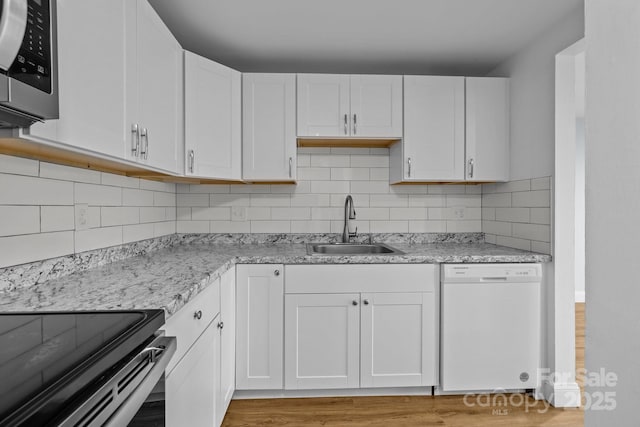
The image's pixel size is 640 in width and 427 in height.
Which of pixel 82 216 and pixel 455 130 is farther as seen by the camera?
pixel 455 130

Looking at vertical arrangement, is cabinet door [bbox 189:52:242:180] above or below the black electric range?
above

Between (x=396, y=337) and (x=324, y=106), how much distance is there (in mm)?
1599

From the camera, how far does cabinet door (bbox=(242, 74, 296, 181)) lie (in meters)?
2.58

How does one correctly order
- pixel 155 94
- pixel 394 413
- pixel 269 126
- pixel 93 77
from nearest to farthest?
pixel 93 77 → pixel 155 94 → pixel 394 413 → pixel 269 126

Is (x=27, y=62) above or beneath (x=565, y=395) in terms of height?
above

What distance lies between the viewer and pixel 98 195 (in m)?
1.83

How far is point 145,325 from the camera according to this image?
917 millimetres

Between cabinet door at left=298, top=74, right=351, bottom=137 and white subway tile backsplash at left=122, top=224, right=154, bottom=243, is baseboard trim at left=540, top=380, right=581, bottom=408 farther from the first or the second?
white subway tile backsplash at left=122, top=224, right=154, bottom=243

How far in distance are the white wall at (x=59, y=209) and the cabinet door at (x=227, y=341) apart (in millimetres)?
630

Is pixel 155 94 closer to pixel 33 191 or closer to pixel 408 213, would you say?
pixel 33 191

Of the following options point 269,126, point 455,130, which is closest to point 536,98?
point 455,130

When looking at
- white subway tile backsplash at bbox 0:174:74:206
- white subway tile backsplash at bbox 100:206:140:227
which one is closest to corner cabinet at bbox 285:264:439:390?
white subway tile backsplash at bbox 100:206:140:227

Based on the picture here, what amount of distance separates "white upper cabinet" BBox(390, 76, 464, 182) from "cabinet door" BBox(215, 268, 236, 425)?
4.58ft

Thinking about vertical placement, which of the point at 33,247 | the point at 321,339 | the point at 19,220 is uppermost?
the point at 19,220
